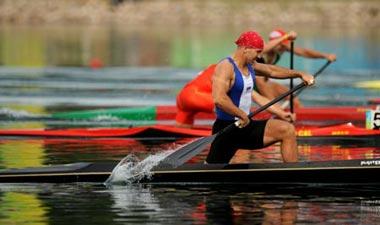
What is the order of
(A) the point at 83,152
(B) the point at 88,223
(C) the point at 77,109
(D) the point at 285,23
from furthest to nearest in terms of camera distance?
(D) the point at 285,23, (C) the point at 77,109, (A) the point at 83,152, (B) the point at 88,223

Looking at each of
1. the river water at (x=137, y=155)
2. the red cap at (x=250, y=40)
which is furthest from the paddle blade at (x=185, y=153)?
the red cap at (x=250, y=40)

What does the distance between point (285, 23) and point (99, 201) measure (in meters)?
96.1

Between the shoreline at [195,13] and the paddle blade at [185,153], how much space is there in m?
94.7

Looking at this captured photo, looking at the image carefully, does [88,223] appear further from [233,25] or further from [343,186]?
[233,25]

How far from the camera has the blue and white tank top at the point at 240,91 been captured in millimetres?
16047

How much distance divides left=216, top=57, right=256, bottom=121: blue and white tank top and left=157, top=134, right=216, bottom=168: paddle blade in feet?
0.91

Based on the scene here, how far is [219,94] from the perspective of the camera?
15891 mm

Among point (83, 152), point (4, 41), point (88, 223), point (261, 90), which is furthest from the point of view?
point (4, 41)

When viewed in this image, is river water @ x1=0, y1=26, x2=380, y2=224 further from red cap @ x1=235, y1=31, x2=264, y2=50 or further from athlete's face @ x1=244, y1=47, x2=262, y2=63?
red cap @ x1=235, y1=31, x2=264, y2=50

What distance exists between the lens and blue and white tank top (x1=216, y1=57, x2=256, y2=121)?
632 inches

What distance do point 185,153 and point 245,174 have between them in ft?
2.50

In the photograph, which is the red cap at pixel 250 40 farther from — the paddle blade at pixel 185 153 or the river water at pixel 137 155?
the river water at pixel 137 155

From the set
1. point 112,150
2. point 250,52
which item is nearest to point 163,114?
point 112,150

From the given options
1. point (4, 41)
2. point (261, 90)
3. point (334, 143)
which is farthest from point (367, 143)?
point (4, 41)
